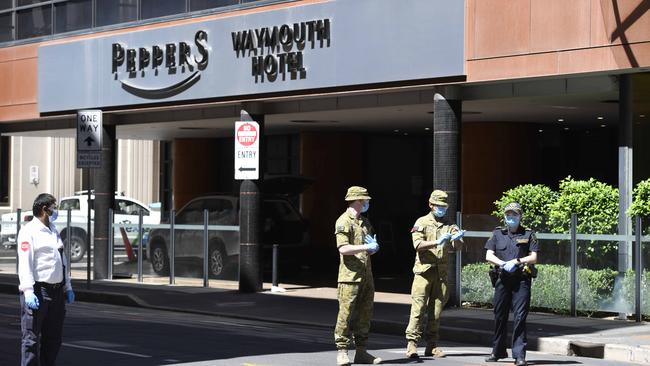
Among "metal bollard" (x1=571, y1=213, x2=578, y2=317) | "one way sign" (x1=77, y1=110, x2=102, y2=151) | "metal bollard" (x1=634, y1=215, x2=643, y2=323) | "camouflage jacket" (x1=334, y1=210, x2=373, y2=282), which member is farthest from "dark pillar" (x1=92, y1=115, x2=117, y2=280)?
"camouflage jacket" (x1=334, y1=210, x2=373, y2=282)

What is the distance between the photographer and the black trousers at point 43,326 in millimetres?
10820

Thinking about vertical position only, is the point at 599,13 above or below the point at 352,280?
above

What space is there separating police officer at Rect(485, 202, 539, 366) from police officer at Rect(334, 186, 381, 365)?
4.89ft

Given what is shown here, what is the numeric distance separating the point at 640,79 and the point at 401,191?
16346mm

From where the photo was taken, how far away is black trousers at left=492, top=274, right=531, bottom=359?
1319 cm

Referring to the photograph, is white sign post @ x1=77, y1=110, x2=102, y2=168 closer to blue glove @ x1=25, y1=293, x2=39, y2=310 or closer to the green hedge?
the green hedge

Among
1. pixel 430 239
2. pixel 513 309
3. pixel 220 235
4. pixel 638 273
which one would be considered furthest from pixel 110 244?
pixel 513 309

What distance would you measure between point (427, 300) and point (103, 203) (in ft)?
45.0

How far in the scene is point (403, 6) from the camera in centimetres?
1967

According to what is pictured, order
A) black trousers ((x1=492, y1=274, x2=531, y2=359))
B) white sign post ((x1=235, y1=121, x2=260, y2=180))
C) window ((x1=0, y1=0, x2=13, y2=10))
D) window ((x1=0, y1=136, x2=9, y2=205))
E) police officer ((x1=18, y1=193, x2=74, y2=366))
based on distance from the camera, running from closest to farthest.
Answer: police officer ((x1=18, y1=193, x2=74, y2=366))
black trousers ((x1=492, y1=274, x2=531, y2=359))
white sign post ((x1=235, y1=121, x2=260, y2=180))
window ((x1=0, y1=0, x2=13, y2=10))
window ((x1=0, y1=136, x2=9, y2=205))

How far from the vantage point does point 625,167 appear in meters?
17.8

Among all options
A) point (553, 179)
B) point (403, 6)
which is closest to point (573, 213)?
point (403, 6)

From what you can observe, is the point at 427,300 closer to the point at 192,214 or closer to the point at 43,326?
the point at 43,326

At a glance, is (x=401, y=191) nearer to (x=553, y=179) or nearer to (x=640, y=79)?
(x=553, y=179)
